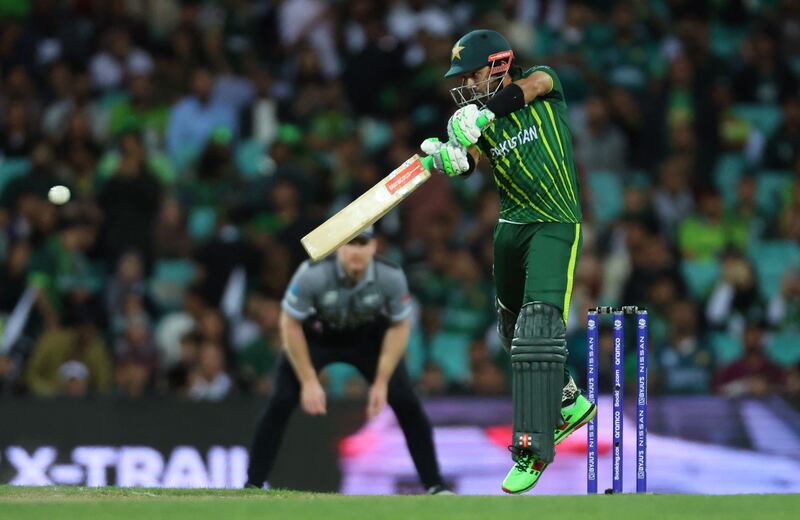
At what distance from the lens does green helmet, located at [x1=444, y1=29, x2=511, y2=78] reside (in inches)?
275

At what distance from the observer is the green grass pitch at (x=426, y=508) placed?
5910mm

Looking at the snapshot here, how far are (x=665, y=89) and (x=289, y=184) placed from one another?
3.73 m

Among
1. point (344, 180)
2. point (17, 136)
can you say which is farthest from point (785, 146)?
point (17, 136)

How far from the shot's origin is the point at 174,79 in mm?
14289

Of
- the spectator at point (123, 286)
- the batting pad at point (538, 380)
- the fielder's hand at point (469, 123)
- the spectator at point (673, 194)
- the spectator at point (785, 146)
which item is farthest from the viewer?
Answer: the spectator at point (785, 146)

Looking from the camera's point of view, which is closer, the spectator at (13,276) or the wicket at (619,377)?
the wicket at (619,377)

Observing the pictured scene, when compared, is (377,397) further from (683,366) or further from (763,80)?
(763,80)

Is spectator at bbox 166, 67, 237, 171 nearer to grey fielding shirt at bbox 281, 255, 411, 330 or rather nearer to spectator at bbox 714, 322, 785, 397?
grey fielding shirt at bbox 281, 255, 411, 330

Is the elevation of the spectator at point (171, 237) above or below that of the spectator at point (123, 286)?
above

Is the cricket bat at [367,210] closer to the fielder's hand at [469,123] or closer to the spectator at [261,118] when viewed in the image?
the fielder's hand at [469,123]

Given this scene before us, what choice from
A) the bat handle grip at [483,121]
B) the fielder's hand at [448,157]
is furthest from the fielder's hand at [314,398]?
the bat handle grip at [483,121]

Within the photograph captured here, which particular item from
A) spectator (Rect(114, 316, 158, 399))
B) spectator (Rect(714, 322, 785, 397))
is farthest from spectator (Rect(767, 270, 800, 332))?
spectator (Rect(114, 316, 158, 399))

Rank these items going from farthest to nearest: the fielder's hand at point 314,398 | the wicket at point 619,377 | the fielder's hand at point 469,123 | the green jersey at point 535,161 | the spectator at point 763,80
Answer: the spectator at point 763,80, the fielder's hand at point 314,398, the wicket at point 619,377, the green jersey at point 535,161, the fielder's hand at point 469,123

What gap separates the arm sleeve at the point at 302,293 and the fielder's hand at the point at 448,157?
253 centimetres
